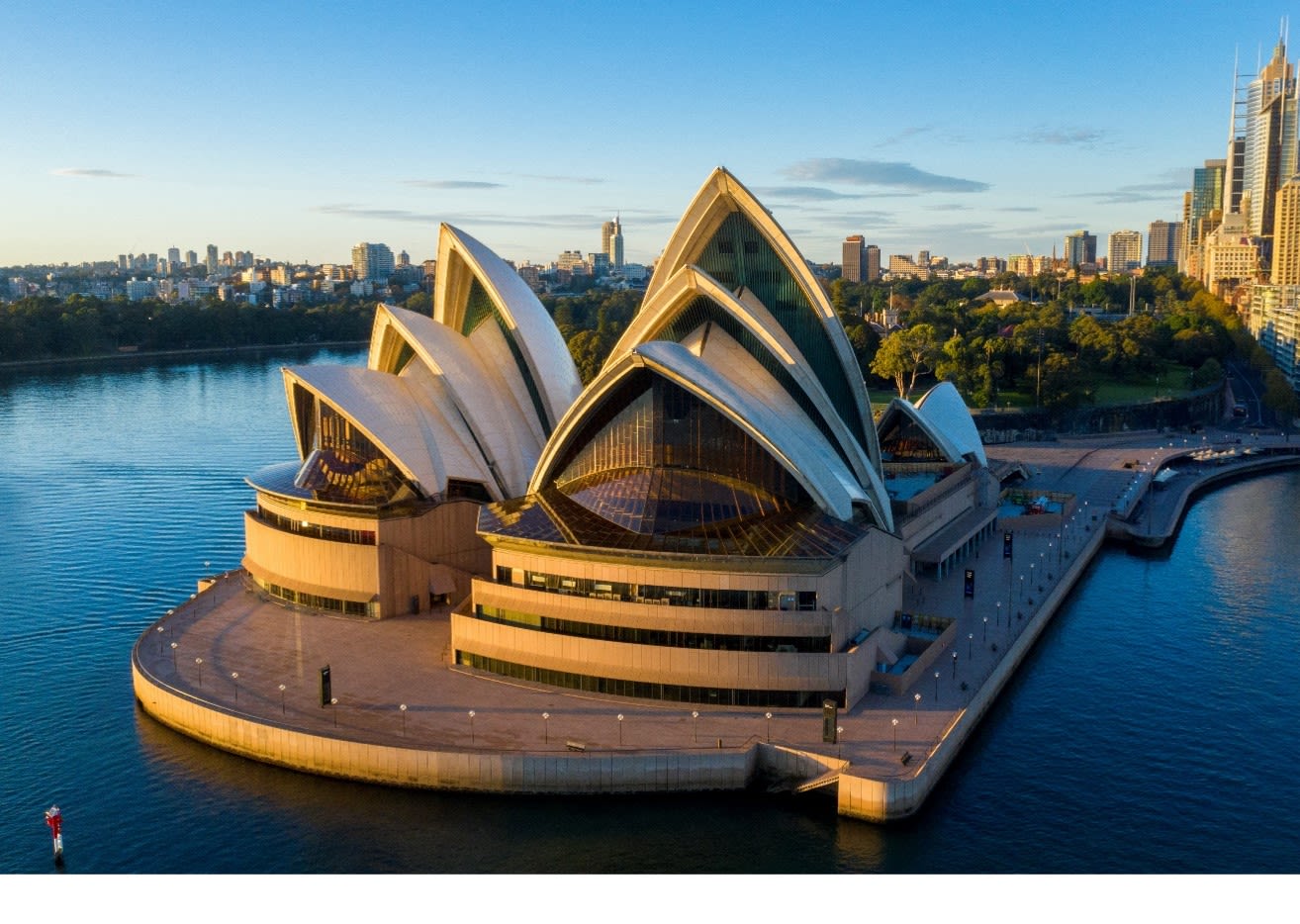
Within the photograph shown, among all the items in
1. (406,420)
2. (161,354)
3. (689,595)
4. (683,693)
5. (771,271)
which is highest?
(771,271)

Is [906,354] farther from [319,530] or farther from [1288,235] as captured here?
[1288,235]

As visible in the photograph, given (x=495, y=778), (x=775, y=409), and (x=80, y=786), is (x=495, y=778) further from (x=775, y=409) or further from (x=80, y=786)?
(x=775, y=409)

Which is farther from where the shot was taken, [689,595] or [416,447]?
[416,447]

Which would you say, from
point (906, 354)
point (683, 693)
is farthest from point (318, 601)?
point (906, 354)

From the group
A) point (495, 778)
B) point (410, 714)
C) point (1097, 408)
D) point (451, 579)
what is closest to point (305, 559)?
point (451, 579)

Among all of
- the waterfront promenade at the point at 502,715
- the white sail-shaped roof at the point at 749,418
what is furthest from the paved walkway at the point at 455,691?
the white sail-shaped roof at the point at 749,418

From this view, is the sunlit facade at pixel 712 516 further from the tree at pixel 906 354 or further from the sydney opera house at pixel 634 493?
the tree at pixel 906 354

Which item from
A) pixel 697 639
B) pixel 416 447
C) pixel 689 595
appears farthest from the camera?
pixel 416 447
